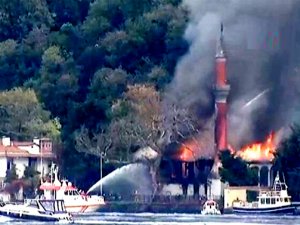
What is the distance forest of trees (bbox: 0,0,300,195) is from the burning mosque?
153 centimetres

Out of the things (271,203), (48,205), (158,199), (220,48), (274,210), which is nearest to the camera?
(48,205)

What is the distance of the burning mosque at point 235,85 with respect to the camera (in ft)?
414

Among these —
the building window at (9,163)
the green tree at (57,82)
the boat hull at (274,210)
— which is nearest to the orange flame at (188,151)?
the green tree at (57,82)

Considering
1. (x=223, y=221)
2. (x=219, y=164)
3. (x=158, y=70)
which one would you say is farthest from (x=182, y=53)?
(x=223, y=221)

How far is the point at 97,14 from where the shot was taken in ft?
456

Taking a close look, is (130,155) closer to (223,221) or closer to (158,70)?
(158,70)

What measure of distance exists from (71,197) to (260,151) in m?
12.1

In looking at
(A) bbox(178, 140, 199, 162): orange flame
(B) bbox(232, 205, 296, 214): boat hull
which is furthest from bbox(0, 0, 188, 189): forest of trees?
(B) bbox(232, 205, 296, 214): boat hull

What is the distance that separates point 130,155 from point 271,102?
8485 millimetres

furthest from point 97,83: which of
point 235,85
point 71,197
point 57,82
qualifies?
point 71,197

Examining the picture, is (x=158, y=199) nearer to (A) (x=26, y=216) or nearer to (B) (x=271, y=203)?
(B) (x=271, y=203)

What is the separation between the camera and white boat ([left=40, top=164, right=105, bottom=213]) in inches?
4589

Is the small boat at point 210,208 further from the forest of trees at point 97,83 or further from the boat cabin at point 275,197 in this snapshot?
the forest of trees at point 97,83

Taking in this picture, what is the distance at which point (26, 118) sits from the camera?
132500 mm
